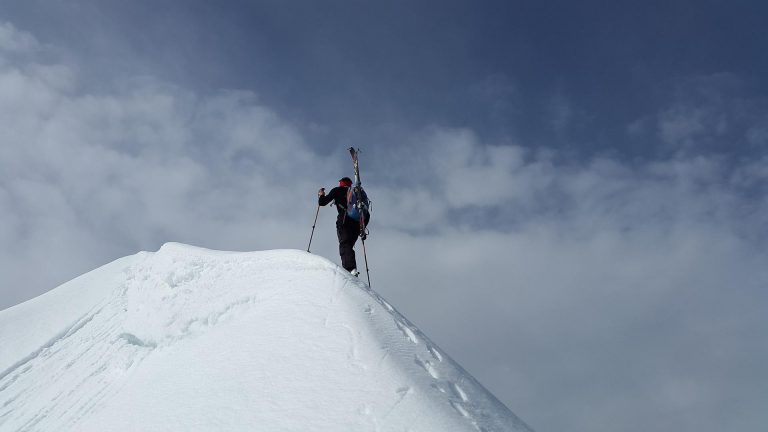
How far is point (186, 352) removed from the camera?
20.5 feet

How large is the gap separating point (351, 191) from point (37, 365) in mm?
6428

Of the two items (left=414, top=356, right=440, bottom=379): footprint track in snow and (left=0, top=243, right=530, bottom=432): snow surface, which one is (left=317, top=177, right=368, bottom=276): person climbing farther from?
(left=414, top=356, right=440, bottom=379): footprint track in snow

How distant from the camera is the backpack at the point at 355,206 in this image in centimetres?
1065

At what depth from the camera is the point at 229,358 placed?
5434 millimetres

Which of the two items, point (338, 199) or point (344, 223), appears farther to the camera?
point (338, 199)

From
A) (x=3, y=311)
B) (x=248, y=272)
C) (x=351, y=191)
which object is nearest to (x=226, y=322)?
(x=248, y=272)

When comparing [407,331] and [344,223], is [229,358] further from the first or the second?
[344,223]

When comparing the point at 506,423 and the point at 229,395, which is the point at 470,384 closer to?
the point at 506,423

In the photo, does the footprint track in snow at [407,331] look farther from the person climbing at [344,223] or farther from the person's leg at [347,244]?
the person's leg at [347,244]

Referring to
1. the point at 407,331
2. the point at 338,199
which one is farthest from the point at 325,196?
the point at 407,331

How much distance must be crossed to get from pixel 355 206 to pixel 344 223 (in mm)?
441

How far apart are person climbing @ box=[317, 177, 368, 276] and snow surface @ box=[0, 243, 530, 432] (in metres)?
2.45

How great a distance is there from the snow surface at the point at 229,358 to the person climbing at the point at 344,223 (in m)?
2.45

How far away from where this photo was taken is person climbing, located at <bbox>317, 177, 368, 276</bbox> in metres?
10.2
